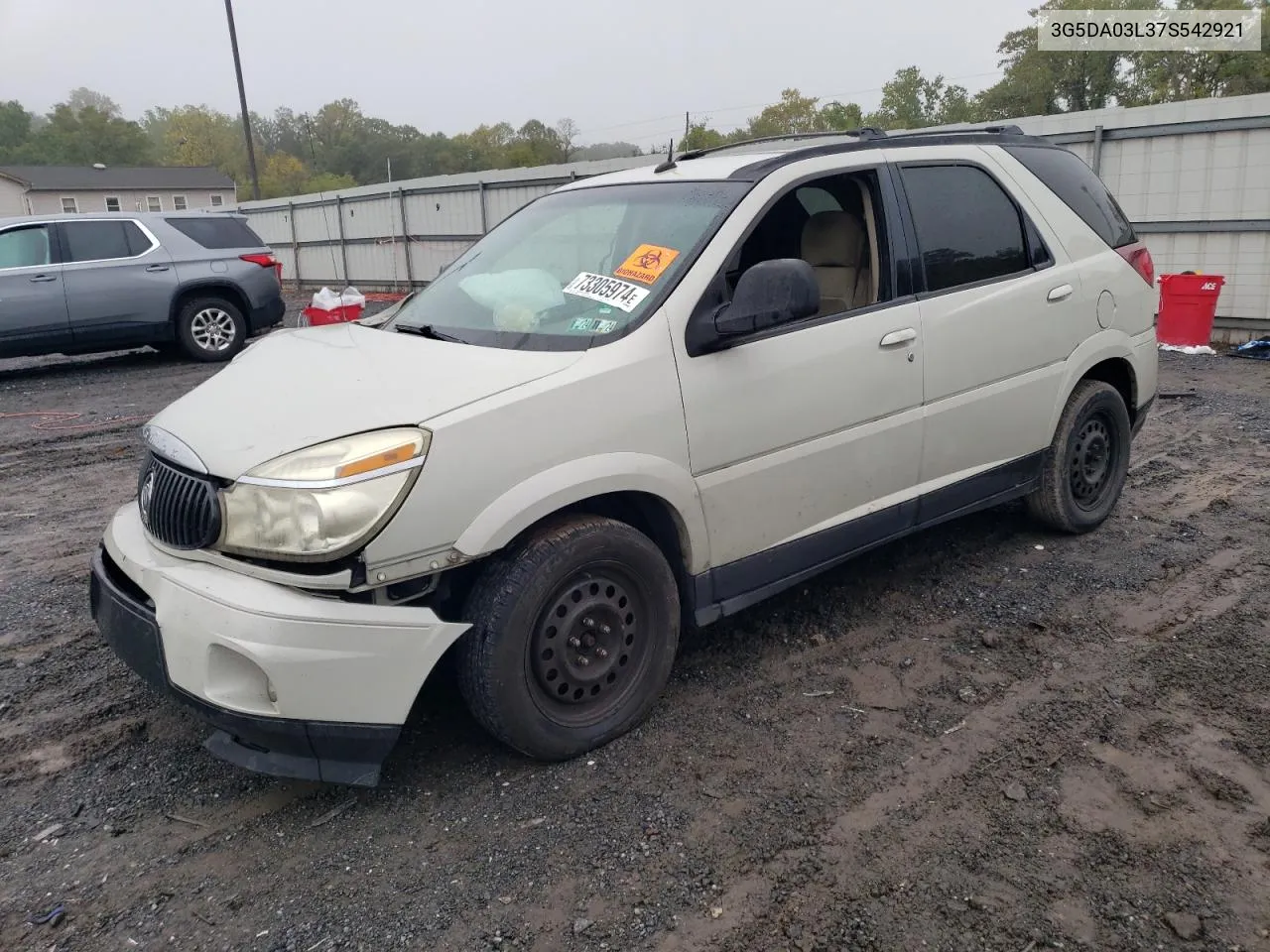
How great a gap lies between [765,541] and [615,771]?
99cm

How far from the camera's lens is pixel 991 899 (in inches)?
97.0

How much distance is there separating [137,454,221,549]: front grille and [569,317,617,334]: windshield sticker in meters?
1.25

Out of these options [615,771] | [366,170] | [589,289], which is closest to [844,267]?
[589,289]

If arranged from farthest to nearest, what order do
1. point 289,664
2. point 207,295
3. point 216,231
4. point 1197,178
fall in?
point 216,231
point 207,295
point 1197,178
point 289,664

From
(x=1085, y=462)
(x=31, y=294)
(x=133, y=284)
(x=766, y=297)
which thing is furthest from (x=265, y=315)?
(x=766, y=297)

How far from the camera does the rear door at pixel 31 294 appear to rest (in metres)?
10.7

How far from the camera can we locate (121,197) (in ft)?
202

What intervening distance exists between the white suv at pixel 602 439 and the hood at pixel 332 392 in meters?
0.01

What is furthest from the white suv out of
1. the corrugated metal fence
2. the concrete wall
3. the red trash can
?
the concrete wall

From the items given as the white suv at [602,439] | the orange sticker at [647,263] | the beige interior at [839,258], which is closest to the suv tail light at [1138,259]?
the white suv at [602,439]

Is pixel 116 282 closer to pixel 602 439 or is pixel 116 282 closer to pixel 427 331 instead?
pixel 427 331

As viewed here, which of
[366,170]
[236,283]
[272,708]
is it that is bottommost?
[272,708]

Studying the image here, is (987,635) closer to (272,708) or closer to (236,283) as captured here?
(272,708)

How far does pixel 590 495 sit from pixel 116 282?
33.7 ft
